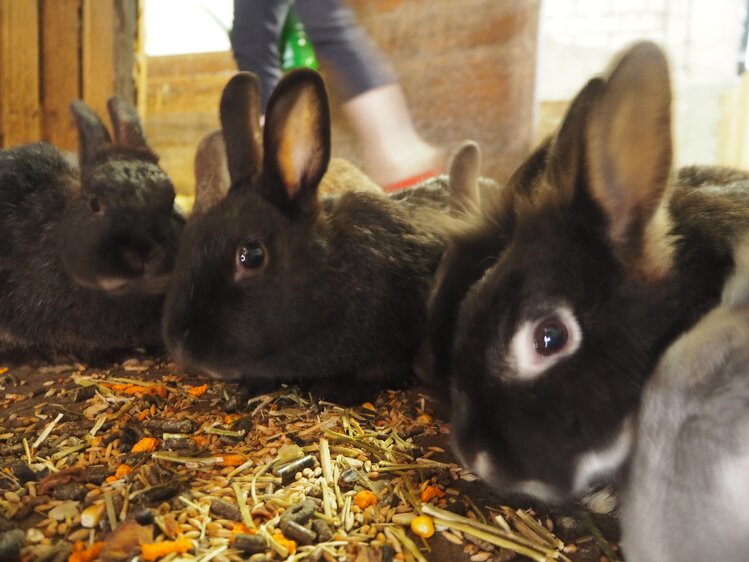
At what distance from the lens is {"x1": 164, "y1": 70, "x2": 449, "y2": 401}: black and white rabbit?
5.16 feet

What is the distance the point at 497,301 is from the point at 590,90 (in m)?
0.39

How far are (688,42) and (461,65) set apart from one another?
1029mm

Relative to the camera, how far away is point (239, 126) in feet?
5.82

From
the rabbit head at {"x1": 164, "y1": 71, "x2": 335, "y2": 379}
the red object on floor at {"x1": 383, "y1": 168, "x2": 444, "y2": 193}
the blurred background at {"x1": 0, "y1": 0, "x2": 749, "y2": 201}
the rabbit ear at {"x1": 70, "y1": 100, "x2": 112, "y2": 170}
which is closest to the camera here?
the rabbit head at {"x1": 164, "y1": 71, "x2": 335, "y2": 379}

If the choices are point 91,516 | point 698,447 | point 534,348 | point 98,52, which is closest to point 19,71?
point 98,52

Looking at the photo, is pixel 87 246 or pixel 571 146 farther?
pixel 87 246

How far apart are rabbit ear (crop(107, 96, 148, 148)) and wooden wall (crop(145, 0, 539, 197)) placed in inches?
31.5

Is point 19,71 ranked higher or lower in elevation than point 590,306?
higher

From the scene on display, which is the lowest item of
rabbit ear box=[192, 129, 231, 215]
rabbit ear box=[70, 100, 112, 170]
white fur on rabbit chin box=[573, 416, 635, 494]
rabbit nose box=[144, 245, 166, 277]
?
white fur on rabbit chin box=[573, 416, 635, 494]

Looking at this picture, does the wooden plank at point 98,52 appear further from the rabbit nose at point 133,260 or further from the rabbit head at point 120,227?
the rabbit nose at point 133,260

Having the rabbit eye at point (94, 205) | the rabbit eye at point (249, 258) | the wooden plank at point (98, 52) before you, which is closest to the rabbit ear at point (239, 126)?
the rabbit eye at point (249, 258)

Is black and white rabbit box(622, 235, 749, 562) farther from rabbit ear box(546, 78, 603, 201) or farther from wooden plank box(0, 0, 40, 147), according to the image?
wooden plank box(0, 0, 40, 147)

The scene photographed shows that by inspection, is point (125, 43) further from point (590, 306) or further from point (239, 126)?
point (590, 306)

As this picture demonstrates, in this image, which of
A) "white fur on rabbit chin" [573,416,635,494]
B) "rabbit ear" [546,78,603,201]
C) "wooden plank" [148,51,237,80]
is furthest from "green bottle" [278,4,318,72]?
"white fur on rabbit chin" [573,416,635,494]
